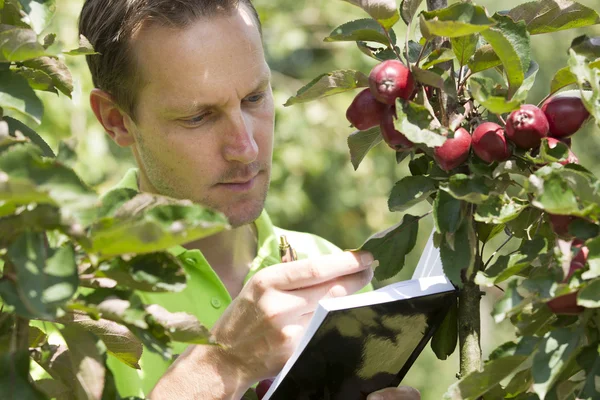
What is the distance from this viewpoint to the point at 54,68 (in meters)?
0.84

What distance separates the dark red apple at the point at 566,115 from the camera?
2.71ft

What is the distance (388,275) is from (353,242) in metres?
3.66

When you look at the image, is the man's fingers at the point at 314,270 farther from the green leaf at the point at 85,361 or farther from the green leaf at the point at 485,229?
the green leaf at the point at 85,361

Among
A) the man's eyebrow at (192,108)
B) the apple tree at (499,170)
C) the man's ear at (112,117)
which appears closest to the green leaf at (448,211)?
the apple tree at (499,170)

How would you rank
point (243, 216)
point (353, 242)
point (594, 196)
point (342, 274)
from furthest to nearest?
point (353, 242), point (243, 216), point (342, 274), point (594, 196)

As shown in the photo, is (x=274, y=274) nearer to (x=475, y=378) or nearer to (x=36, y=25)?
(x=475, y=378)

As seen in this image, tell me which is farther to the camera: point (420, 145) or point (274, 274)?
point (274, 274)

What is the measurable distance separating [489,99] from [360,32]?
0.19m

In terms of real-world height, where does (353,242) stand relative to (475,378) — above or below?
below

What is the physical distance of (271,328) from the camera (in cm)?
100

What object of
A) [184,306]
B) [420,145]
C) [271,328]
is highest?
[420,145]

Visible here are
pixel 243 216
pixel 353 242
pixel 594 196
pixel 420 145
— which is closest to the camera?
pixel 594 196

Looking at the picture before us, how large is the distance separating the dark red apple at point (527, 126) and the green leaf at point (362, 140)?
7.8 inches

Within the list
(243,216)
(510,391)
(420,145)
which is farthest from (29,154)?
(243,216)
